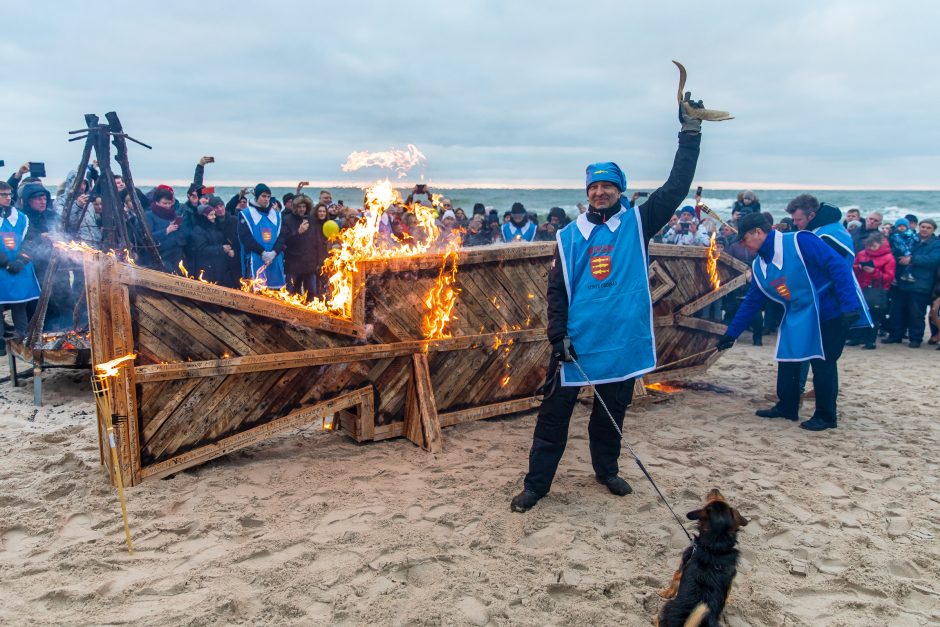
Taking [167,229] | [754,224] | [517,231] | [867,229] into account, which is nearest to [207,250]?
[167,229]

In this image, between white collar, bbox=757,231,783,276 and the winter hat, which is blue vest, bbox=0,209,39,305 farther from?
white collar, bbox=757,231,783,276

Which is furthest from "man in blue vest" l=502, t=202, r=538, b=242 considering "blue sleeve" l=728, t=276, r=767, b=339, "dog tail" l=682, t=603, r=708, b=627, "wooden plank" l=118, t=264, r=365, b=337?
"dog tail" l=682, t=603, r=708, b=627

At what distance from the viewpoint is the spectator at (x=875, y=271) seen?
Result: 11.0 meters

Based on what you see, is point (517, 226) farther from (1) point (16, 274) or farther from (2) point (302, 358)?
(2) point (302, 358)

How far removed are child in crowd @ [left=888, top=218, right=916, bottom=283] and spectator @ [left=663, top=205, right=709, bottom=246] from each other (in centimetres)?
324

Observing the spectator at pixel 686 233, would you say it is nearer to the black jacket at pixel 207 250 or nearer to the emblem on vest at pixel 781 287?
the emblem on vest at pixel 781 287

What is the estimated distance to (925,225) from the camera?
434 inches

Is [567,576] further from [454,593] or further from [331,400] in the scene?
[331,400]

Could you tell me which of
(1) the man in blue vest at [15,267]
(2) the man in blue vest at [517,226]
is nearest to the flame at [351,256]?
(1) the man in blue vest at [15,267]

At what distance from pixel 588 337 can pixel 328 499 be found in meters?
2.26

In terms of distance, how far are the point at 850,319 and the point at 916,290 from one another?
6307 mm

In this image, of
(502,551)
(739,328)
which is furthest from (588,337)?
(739,328)

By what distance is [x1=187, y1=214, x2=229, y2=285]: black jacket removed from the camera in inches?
379

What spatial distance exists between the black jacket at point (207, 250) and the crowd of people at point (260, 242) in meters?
0.02
